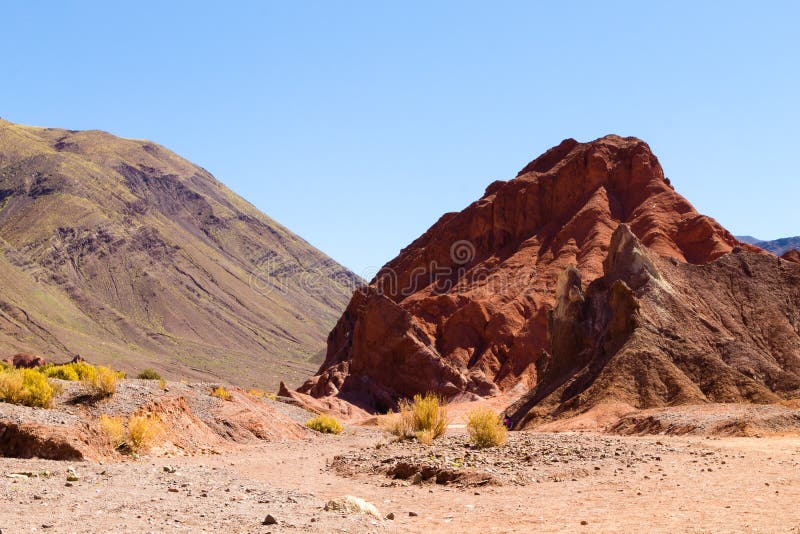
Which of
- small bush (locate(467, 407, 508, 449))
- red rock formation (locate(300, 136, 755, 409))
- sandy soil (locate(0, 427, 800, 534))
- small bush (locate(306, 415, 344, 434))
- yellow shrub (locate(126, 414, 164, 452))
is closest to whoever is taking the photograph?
sandy soil (locate(0, 427, 800, 534))

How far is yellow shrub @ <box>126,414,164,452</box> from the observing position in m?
18.8

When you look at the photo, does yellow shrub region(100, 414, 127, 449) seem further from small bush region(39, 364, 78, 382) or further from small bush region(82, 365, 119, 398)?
small bush region(39, 364, 78, 382)

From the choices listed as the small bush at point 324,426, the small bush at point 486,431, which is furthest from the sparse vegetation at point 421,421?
the small bush at point 324,426

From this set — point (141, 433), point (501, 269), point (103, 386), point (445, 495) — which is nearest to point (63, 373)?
point (103, 386)

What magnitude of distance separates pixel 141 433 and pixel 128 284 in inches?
5290

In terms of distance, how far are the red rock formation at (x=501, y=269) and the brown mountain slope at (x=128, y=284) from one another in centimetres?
4686

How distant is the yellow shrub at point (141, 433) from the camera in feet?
61.8

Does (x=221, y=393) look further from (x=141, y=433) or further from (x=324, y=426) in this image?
(x=141, y=433)

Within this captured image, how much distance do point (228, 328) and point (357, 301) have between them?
260ft

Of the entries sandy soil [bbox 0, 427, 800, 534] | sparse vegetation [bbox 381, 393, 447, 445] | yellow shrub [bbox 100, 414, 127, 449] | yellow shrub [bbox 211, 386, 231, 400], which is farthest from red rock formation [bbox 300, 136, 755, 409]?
yellow shrub [bbox 100, 414, 127, 449]

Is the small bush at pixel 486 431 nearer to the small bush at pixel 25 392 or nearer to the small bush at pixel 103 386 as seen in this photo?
the small bush at pixel 103 386

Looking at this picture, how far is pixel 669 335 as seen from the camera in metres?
36.2

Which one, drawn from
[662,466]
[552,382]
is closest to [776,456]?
[662,466]

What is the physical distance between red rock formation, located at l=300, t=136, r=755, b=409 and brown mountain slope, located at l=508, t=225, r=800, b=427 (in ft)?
40.2
